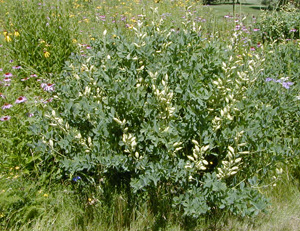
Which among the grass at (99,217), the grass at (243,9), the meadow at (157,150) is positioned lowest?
the grass at (99,217)

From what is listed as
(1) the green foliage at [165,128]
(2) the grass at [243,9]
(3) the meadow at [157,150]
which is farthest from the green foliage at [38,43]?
(2) the grass at [243,9]

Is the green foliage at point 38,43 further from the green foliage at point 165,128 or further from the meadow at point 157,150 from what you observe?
the green foliage at point 165,128

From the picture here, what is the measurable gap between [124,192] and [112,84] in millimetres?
844

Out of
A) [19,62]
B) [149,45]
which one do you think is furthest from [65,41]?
[149,45]

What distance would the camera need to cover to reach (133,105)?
1979 mm

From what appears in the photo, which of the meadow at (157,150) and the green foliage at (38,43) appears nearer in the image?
the meadow at (157,150)

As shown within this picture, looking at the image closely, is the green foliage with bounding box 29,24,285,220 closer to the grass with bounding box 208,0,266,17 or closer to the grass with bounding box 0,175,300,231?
the grass with bounding box 0,175,300,231

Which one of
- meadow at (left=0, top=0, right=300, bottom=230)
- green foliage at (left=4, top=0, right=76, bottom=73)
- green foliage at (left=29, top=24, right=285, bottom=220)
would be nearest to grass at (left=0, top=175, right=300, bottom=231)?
meadow at (left=0, top=0, right=300, bottom=230)

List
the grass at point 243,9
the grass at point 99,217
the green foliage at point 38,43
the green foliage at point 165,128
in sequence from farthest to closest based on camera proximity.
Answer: the grass at point 243,9 < the green foliage at point 38,43 < the grass at point 99,217 < the green foliage at point 165,128

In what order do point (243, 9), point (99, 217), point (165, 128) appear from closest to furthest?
point (165, 128) → point (99, 217) → point (243, 9)

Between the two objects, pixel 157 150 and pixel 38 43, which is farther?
pixel 38 43

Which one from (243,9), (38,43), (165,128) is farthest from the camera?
(243,9)

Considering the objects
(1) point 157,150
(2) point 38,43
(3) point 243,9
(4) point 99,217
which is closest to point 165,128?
(1) point 157,150

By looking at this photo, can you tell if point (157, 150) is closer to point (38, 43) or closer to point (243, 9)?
point (38, 43)
